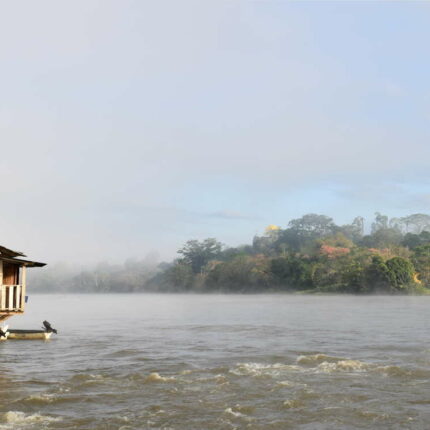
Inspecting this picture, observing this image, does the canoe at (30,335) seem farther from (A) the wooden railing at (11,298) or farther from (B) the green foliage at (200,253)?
(B) the green foliage at (200,253)

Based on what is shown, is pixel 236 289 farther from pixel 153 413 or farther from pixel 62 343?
pixel 153 413

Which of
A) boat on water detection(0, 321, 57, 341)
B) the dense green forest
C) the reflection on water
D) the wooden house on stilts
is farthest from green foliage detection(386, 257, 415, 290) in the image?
the wooden house on stilts

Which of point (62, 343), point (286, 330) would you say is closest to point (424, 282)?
point (286, 330)

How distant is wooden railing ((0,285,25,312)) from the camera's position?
24811mm

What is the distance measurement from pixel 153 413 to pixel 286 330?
860 inches

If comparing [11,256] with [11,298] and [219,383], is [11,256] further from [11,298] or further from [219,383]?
[219,383]

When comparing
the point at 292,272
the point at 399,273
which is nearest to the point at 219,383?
the point at 399,273

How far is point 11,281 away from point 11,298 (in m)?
1.70

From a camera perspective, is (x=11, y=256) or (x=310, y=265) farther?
(x=310, y=265)

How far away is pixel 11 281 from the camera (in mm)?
26641

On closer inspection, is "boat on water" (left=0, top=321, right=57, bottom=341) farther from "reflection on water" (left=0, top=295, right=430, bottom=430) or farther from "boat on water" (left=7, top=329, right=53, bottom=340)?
"reflection on water" (left=0, top=295, right=430, bottom=430)

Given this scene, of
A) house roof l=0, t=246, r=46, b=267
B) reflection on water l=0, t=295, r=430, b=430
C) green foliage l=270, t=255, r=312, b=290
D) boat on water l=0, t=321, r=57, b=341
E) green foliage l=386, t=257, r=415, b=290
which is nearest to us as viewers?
reflection on water l=0, t=295, r=430, b=430

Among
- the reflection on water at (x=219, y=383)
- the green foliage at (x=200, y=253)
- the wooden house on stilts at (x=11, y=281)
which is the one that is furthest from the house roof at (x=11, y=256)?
the green foliage at (x=200, y=253)

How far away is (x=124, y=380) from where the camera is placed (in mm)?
17016
